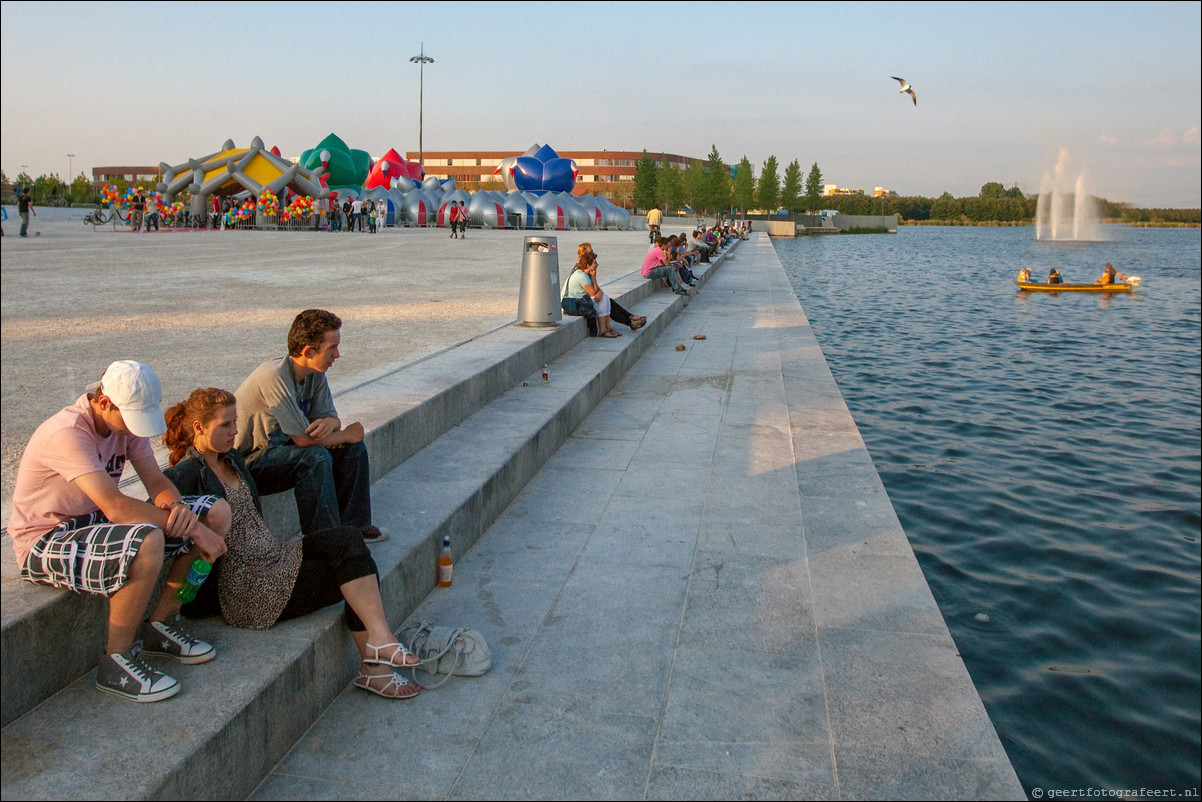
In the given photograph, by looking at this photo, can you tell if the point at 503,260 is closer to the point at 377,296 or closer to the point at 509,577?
the point at 377,296

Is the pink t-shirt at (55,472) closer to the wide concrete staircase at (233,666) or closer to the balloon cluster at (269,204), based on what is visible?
the wide concrete staircase at (233,666)

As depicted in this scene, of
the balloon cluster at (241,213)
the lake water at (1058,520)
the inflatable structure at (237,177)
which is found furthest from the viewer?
the inflatable structure at (237,177)

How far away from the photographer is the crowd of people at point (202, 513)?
289 cm

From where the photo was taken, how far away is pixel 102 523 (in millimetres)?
3035

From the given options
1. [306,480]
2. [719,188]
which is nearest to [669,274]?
[306,480]

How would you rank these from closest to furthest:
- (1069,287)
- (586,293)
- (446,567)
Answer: (446,567), (586,293), (1069,287)

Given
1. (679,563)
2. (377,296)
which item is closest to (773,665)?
(679,563)

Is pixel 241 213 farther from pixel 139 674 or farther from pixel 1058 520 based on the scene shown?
pixel 139 674

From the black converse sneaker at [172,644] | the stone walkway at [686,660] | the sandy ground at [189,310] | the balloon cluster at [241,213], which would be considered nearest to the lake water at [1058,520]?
the stone walkway at [686,660]

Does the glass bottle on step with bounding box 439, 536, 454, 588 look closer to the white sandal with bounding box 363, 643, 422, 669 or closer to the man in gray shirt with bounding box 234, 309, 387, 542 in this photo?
the man in gray shirt with bounding box 234, 309, 387, 542

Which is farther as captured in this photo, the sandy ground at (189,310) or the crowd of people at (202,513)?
the sandy ground at (189,310)

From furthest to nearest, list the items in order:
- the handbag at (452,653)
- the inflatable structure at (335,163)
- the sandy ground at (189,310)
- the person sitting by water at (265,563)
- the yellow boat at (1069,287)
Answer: the inflatable structure at (335,163)
the yellow boat at (1069,287)
the sandy ground at (189,310)
the handbag at (452,653)
the person sitting by water at (265,563)

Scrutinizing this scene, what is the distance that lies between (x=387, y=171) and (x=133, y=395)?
54692 mm

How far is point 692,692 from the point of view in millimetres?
3660
